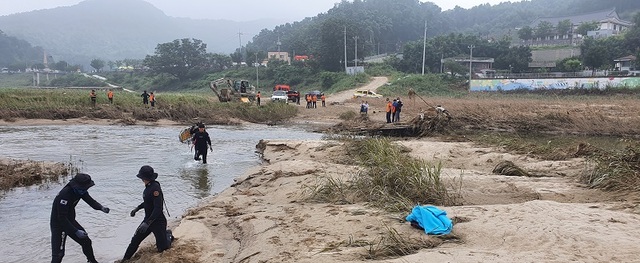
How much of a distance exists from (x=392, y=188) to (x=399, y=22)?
110112 millimetres

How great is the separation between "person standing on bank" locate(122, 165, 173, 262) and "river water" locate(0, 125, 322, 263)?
974 mm

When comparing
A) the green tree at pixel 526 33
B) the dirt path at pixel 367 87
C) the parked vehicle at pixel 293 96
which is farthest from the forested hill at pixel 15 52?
the green tree at pixel 526 33

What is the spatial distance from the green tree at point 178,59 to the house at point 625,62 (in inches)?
2586

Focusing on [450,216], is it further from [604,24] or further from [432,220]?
[604,24]

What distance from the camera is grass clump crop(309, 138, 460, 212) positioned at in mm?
7797

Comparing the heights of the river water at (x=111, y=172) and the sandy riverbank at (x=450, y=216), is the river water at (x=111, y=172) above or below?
below

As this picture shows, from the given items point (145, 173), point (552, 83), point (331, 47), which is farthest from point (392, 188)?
point (331, 47)

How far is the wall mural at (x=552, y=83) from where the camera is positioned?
140 ft

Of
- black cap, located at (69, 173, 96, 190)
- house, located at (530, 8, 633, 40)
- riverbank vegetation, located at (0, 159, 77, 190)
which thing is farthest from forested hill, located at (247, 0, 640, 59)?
black cap, located at (69, 173, 96, 190)

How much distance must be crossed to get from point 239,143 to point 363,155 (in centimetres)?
954

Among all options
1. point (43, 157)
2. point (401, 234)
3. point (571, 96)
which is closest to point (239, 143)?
point (43, 157)

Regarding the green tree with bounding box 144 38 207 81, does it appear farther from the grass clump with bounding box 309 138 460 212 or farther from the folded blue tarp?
the folded blue tarp

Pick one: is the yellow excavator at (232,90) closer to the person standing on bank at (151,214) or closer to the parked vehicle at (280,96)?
the parked vehicle at (280,96)

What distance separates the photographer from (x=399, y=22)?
4459 inches
